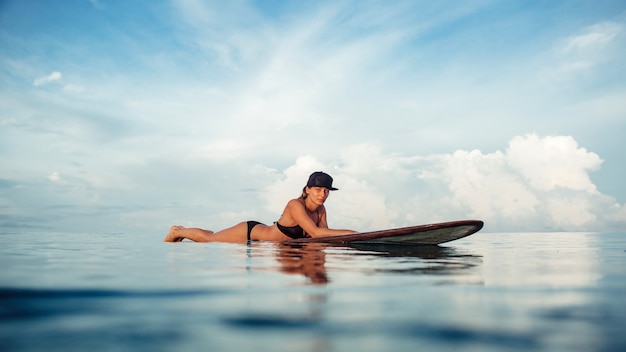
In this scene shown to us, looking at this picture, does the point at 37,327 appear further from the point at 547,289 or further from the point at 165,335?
the point at 547,289

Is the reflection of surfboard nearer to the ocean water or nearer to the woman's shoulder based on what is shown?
the woman's shoulder

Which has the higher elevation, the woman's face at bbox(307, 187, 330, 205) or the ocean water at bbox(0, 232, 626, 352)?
the woman's face at bbox(307, 187, 330, 205)

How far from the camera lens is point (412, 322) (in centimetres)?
160

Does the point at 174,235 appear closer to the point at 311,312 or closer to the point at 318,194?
the point at 318,194

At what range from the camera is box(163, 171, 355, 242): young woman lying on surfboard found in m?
7.28

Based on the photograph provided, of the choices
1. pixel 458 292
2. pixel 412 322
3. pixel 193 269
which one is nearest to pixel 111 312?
pixel 412 322

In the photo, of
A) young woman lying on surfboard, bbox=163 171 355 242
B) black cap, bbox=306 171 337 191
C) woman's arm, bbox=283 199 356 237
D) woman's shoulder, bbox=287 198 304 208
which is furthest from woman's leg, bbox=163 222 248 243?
black cap, bbox=306 171 337 191

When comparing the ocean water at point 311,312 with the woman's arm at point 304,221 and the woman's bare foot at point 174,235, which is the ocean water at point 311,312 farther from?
the woman's bare foot at point 174,235

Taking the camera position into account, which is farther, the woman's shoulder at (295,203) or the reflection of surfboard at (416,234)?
the woman's shoulder at (295,203)

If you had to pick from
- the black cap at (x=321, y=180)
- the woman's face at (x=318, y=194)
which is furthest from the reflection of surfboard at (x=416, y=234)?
the black cap at (x=321, y=180)

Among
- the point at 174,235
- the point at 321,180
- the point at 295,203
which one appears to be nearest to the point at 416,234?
the point at 321,180

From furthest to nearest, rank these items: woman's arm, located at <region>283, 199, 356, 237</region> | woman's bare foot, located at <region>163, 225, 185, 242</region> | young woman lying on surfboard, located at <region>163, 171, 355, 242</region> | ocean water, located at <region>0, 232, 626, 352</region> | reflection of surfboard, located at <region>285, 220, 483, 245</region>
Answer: woman's bare foot, located at <region>163, 225, 185, 242</region>, young woman lying on surfboard, located at <region>163, 171, 355, 242</region>, woman's arm, located at <region>283, 199, 356, 237</region>, reflection of surfboard, located at <region>285, 220, 483, 245</region>, ocean water, located at <region>0, 232, 626, 352</region>

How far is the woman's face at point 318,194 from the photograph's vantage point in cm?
738

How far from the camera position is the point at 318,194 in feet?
24.3
